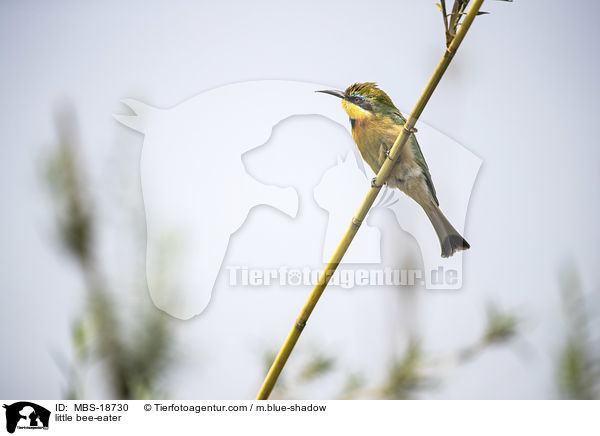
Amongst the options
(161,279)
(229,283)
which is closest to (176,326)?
(161,279)

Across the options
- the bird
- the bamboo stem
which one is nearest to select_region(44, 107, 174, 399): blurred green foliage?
the bamboo stem

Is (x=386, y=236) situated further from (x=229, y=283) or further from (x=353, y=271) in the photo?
(x=229, y=283)

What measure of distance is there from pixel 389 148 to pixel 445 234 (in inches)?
6.6

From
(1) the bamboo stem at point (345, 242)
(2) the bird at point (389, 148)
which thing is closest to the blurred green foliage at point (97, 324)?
(1) the bamboo stem at point (345, 242)

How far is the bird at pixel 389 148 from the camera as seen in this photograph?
2.44 ft

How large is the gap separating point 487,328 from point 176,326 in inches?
13.9

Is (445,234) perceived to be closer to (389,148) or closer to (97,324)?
(389,148)

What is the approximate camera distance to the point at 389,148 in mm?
739
